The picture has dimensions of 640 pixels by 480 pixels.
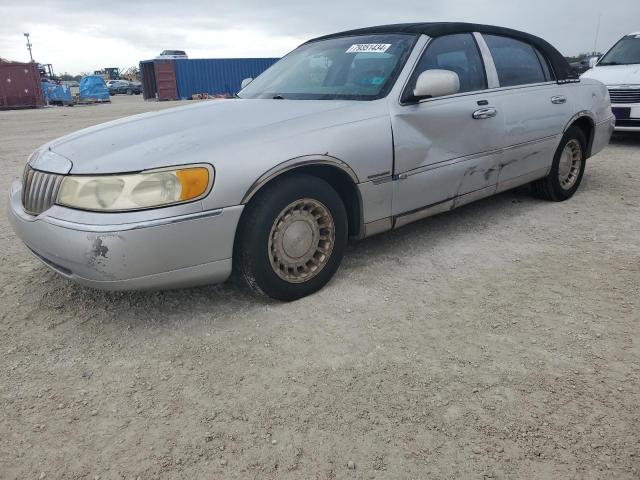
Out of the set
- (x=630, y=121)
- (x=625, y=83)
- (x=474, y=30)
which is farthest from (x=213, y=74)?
(x=474, y=30)

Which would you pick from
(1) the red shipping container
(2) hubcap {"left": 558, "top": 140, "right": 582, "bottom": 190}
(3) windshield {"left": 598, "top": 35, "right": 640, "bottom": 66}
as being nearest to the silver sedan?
(2) hubcap {"left": 558, "top": 140, "right": 582, "bottom": 190}

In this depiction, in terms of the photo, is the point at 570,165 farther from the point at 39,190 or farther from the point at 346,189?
the point at 39,190

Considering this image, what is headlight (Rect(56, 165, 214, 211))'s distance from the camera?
2.40 m

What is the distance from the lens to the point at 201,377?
7.63 ft

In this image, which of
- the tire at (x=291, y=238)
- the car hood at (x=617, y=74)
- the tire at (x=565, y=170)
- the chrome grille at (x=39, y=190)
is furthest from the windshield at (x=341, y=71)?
the car hood at (x=617, y=74)

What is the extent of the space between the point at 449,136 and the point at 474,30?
1100mm

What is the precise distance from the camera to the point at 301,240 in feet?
9.63

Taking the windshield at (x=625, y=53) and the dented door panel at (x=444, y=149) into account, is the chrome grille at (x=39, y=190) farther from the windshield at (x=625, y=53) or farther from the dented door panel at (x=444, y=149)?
the windshield at (x=625, y=53)

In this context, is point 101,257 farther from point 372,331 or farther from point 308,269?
point 372,331

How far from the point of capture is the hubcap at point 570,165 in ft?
15.9

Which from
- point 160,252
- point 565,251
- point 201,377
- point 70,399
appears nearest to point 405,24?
point 565,251

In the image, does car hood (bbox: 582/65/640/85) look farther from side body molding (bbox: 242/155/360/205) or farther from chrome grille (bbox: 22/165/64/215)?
chrome grille (bbox: 22/165/64/215)

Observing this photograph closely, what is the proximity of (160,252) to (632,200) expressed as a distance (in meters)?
4.60

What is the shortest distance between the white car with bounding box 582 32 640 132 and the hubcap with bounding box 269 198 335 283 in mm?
6817
